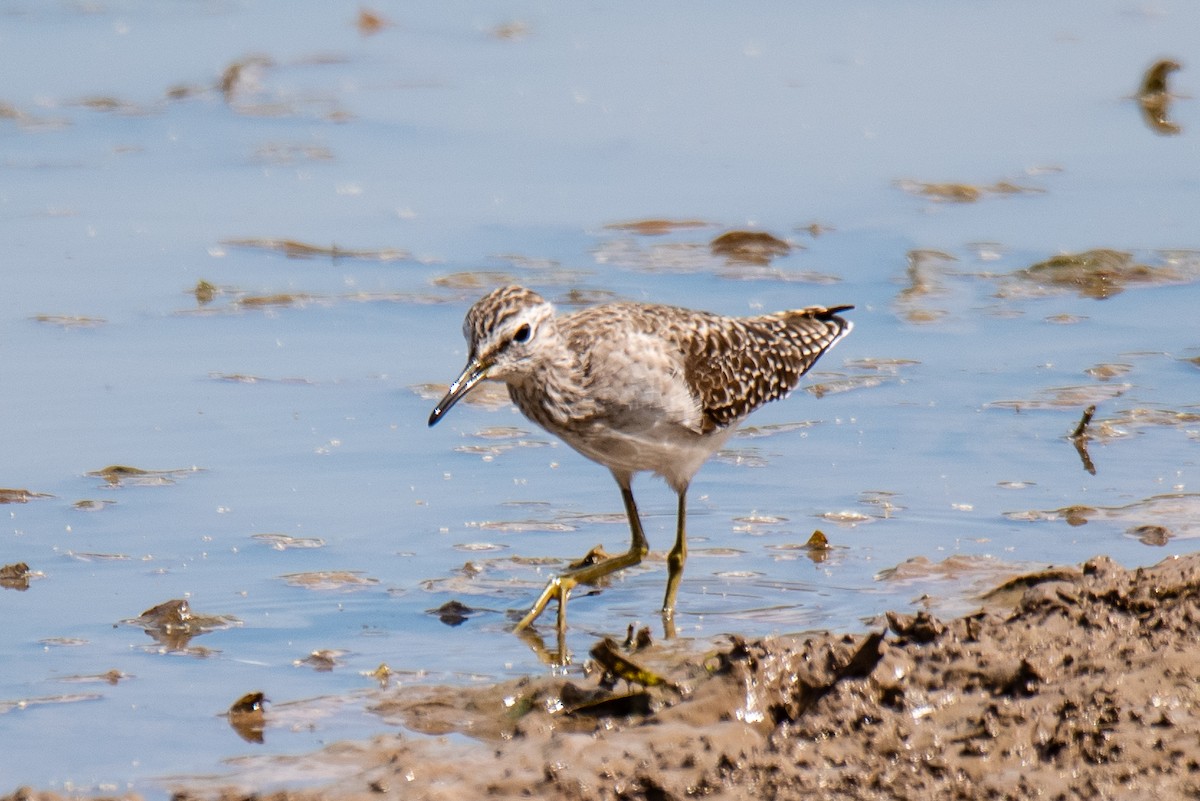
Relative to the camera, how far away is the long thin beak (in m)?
6.32

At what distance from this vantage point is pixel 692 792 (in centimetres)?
453

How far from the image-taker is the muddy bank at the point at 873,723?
447 cm

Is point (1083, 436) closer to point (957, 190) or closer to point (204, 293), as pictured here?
point (957, 190)

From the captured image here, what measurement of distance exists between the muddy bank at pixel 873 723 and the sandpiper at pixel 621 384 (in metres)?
1.30

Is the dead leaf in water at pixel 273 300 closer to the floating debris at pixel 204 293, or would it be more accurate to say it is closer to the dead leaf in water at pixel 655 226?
the floating debris at pixel 204 293

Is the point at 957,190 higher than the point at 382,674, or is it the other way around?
the point at 957,190

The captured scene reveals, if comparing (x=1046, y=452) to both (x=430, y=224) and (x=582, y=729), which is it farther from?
(x=430, y=224)

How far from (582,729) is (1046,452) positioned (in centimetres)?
347

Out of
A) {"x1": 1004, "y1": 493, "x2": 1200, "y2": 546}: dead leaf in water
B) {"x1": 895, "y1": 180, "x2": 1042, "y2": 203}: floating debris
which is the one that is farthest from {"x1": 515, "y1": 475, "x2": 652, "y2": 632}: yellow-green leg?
{"x1": 895, "y1": 180, "x2": 1042, "y2": 203}: floating debris

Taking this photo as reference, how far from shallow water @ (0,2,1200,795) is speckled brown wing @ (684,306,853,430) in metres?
0.41

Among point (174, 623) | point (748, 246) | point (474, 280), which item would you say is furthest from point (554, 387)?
point (748, 246)

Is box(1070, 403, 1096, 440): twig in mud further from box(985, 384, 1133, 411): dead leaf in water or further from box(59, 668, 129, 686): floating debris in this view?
box(59, 668, 129, 686): floating debris

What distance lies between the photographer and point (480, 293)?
9.85 meters

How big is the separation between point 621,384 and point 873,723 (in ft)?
7.80
